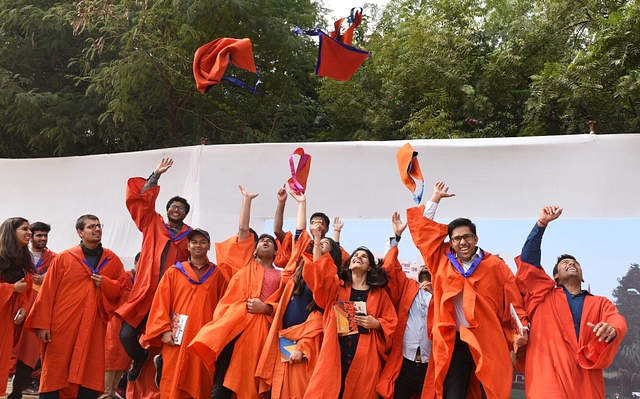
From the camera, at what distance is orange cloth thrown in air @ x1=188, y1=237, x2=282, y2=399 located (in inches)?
167

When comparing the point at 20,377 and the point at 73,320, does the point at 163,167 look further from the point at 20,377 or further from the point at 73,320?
the point at 20,377

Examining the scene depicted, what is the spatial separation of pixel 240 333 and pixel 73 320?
128cm

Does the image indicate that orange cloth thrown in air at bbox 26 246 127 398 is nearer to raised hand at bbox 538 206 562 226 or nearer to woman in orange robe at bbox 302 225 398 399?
woman in orange robe at bbox 302 225 398 399

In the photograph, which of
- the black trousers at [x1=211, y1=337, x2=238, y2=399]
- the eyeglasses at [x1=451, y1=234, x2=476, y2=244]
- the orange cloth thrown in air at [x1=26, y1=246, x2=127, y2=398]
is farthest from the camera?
the orange cloth thrown in air at [x1=26, y1=246, x2=127, y2=398]

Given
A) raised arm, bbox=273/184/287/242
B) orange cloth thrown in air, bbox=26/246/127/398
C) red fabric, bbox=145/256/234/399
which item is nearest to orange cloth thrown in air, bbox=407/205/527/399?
raised arm, bbox=273/184/287/242

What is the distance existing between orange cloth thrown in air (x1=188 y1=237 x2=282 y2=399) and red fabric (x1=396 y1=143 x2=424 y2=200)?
3.76 ft

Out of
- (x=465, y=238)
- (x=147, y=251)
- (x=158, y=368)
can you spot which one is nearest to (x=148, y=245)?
(x=147, y=251)

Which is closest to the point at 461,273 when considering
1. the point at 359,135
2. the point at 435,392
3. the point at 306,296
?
the point at 435,392

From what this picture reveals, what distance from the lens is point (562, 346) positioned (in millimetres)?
3781

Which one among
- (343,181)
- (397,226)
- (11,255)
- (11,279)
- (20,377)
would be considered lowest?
(20,377)

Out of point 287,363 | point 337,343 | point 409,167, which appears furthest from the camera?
point 409,167

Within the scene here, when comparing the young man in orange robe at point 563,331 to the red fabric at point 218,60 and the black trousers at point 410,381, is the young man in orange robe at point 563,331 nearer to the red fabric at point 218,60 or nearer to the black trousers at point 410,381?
the black trousers at point 410,381

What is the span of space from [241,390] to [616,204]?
9.81ft

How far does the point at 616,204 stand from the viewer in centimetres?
475
